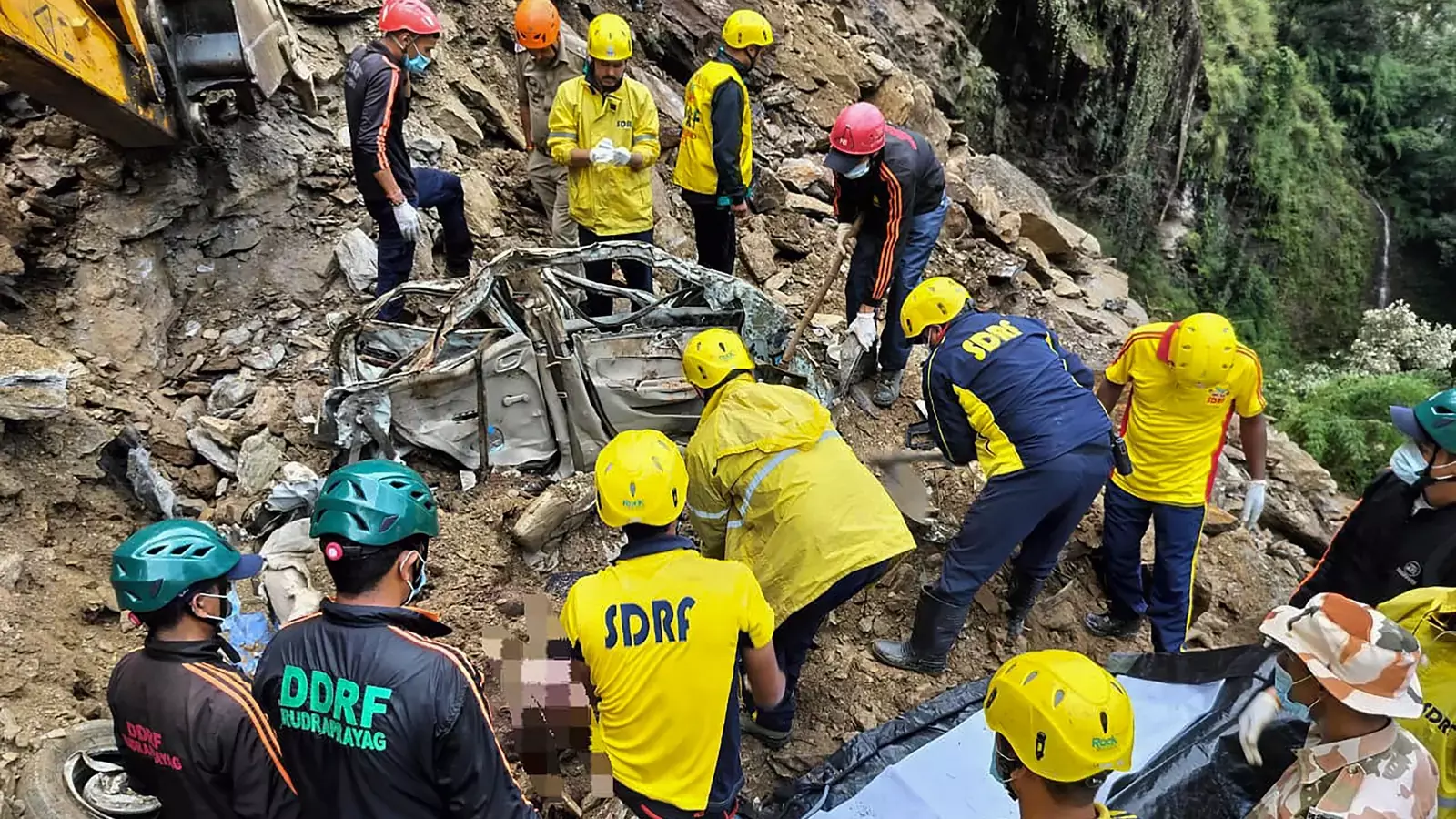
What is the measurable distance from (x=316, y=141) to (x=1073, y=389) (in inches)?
185

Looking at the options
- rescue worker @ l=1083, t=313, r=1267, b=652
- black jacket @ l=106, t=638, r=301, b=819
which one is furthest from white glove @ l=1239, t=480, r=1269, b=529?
black jacket @ l=106, t=638, r=301, b=819

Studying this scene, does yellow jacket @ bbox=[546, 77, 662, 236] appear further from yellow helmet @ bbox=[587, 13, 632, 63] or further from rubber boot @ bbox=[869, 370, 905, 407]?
rubber boot @ bbox=[869, 370, 905, 407]

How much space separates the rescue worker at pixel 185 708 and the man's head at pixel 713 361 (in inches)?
67.7

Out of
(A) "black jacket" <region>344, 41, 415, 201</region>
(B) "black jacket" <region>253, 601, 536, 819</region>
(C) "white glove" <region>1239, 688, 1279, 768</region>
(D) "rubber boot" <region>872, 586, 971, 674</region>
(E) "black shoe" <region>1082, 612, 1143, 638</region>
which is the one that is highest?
(A) "black jacket" <region>344, 41, 415, 201</region>

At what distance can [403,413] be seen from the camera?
3.91 meters

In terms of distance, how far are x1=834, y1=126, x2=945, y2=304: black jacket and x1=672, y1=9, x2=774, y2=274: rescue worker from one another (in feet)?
2.21

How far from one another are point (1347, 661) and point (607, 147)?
3.96 m

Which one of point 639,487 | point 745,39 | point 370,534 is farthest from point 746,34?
point 370,534

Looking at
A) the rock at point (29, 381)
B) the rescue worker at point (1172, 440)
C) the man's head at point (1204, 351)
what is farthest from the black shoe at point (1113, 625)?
the rock at point (29, 381)

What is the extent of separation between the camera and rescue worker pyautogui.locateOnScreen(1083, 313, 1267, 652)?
3.68 m

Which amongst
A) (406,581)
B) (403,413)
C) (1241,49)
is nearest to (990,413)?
(406,581)

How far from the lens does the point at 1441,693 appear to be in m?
2.19

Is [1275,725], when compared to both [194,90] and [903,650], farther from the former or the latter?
[194,90]

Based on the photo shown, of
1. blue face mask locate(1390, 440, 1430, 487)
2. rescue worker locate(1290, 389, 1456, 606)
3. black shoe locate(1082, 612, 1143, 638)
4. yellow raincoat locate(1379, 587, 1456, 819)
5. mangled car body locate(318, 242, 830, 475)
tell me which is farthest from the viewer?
black shoe locate(1082, 612, 1143, 638)
